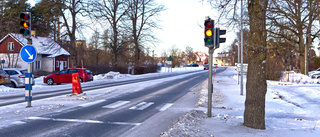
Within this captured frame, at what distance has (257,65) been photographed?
623 cm

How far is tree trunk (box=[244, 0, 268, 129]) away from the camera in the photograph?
6.21 metres

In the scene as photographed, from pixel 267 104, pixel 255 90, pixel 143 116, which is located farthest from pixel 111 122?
pixel 267 104

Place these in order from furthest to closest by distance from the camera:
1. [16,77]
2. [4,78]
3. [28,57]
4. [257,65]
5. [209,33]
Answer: [16,77] → [4,78] → [28,57] → [209,33] → [257,65]

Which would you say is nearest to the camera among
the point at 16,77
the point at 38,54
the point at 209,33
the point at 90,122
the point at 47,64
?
the point at 90,122

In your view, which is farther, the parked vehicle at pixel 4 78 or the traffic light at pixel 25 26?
the parked vehicle at pixel 4 78

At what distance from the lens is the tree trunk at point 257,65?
6207 mm

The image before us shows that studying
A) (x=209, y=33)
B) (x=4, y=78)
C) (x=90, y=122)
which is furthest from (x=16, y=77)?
(x=209, y=33)

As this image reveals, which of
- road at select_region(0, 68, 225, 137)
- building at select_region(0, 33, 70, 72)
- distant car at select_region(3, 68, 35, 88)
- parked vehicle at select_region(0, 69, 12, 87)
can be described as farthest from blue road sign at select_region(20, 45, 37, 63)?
building at select_region(0, 33, 70, 72)

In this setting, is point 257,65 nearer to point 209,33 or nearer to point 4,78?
point 209,33

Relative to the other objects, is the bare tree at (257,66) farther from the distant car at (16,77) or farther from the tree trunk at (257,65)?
the distant car at (16,77)

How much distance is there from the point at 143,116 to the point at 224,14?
13.5 feet

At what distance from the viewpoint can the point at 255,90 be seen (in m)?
6.25

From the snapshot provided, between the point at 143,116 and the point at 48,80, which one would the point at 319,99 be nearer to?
the point at 143,116

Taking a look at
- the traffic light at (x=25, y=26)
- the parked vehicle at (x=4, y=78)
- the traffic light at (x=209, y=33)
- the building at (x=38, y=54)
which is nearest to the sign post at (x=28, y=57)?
the traffic light at (x=25, y=26)
